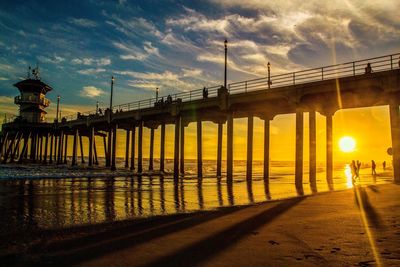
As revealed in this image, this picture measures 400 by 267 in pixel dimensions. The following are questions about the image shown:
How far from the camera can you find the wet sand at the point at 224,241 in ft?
19.4

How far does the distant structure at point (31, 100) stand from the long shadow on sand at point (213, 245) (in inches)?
2394

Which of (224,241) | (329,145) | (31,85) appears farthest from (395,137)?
(31,85)

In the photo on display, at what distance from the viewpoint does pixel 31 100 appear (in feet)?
206

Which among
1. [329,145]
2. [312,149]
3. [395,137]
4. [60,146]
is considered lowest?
[312,149]

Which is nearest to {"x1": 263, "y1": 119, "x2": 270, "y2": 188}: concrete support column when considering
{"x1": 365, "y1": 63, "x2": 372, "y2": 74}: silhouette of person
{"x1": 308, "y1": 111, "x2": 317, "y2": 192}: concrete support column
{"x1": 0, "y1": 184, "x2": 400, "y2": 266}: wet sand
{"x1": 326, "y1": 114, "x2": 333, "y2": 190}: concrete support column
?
{"x1": 326, "y1": 114, "x2": 333, "y2": 190}: concrete support column

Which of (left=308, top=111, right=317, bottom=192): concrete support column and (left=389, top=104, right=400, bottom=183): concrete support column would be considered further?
(left=308, top=111, right=317, bottom=192): concrete support column

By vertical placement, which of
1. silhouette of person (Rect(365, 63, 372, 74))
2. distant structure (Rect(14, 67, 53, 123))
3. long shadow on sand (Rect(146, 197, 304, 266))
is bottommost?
long shadow on sand (Rect(146, 197, 304, 266))

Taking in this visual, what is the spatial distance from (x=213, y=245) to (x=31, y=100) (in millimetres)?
64077

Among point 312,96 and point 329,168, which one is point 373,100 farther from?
point 329,168

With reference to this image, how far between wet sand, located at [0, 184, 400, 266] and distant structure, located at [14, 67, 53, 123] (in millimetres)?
59218

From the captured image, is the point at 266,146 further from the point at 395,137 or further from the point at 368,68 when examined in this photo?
the point at 395,137

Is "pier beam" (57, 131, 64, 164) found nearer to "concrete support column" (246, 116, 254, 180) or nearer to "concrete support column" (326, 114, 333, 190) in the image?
"concrete support column" (246, 116, 254, 180)

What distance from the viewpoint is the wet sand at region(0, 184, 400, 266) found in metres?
5.92

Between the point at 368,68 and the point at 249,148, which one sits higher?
the point at 368,68
